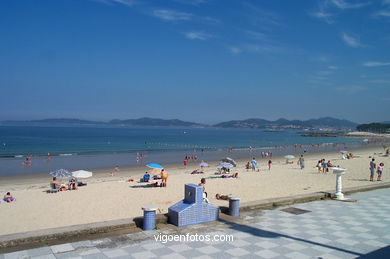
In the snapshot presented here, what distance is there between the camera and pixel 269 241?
267 inches

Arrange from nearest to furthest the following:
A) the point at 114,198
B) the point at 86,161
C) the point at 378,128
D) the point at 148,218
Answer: the point at 148,218
the point at 114,198
the point at 86,161
the point at 378,128

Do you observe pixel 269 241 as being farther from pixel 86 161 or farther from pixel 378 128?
pixel 378 128

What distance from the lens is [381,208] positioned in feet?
32.4

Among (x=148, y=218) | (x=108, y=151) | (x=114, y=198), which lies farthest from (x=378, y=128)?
(x=148, y=218)

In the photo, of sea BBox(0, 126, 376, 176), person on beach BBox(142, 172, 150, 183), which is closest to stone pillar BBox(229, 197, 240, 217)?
person on beach BBox(142, 172, 150, 183)

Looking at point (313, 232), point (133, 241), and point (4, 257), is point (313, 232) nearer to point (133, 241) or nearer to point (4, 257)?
point (133, 241)

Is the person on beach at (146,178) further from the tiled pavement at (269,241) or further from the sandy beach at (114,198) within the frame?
the tiled pavement at (269,241)

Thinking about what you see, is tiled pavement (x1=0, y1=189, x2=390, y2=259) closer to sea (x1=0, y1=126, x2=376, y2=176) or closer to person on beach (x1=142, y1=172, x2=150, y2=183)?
person on beach (x1=142, y1=172, x2=150, y2=183)

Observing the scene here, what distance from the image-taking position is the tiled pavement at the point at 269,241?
6027 mm

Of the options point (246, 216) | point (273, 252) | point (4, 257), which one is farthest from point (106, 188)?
point (273, 252)

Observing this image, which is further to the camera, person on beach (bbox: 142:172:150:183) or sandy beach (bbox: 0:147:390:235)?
person on beach (bbox: 142:172:150:183)

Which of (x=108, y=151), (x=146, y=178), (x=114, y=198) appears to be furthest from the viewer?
(x=108, y=151)

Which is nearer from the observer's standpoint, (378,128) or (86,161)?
(86,161)

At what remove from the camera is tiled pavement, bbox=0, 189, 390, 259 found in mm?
6027
